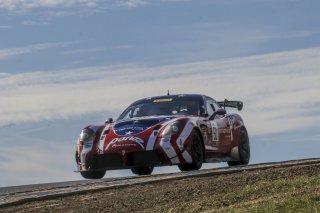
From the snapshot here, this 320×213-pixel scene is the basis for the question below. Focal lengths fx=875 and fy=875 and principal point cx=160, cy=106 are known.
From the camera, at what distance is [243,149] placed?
62.3ft

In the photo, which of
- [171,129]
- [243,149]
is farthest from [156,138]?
[243,149]

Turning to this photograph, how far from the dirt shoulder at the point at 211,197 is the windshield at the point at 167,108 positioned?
5053 mm

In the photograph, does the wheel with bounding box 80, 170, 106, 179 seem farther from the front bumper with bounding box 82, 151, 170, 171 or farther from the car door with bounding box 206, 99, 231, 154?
the car door with bounding box 206, 99, 231, 154

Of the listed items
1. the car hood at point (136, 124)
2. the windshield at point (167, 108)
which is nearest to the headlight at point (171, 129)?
the car hood at point (136, 124)

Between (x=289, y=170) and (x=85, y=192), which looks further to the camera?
(x=289, y=170)

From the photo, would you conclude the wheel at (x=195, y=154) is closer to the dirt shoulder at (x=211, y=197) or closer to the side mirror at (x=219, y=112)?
the side mirror at (x=219, y=112)

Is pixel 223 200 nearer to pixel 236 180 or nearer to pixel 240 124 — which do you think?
pixel 236 180

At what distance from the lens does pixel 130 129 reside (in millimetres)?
15812

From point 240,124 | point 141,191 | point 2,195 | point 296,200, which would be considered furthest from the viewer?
point 240,124

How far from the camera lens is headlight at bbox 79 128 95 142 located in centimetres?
1614

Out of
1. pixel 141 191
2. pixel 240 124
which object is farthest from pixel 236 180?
pixel 240 124

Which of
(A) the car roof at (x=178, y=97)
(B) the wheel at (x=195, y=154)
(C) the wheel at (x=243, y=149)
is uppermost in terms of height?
Result: (A) the car roof at (x=178, y=97)

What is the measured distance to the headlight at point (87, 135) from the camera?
16.1m

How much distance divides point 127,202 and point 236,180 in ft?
6.08
